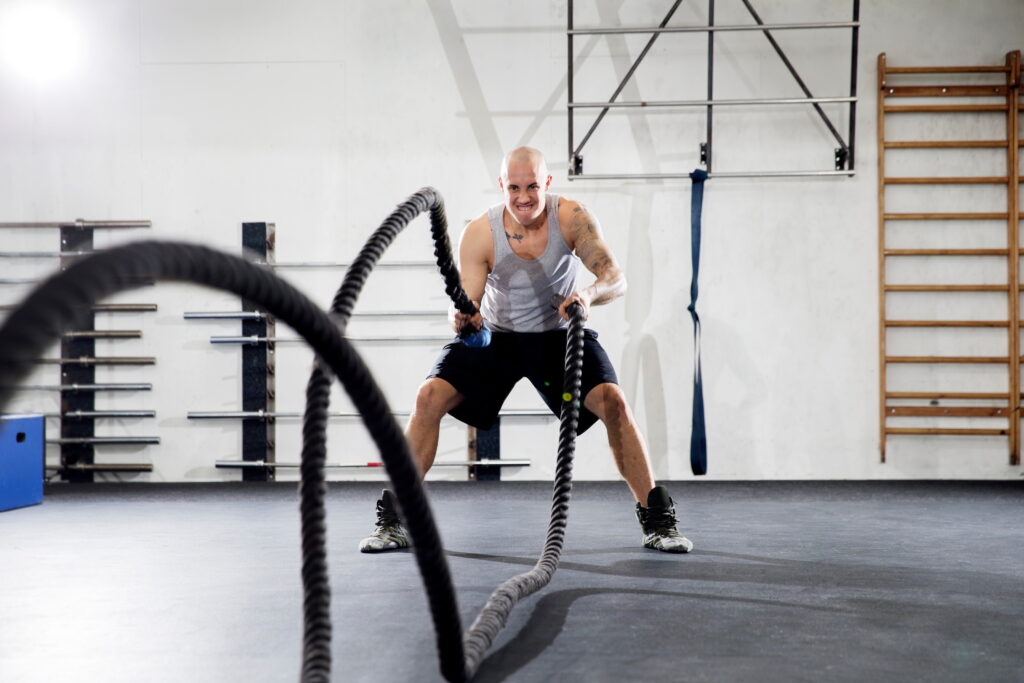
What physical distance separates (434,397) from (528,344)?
391 mm

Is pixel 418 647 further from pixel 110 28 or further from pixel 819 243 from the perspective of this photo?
pixel 110 28

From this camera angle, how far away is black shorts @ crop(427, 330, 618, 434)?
3092 millimetres

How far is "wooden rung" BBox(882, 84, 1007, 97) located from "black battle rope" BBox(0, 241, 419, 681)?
538 centimetres

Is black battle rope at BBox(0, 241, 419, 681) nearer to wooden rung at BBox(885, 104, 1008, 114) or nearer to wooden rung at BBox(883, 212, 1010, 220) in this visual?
wooden rung at BBox(883, 212, 1010, 220)

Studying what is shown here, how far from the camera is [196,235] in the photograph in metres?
5.83

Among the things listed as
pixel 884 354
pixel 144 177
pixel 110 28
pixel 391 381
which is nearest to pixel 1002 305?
pixel 884 354

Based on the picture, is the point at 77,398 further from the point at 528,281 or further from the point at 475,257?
the point at 528,281

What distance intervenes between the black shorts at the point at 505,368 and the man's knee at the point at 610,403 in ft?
0.21

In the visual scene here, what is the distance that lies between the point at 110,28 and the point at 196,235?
58.7 inches

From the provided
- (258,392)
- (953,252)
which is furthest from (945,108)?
(258,392)

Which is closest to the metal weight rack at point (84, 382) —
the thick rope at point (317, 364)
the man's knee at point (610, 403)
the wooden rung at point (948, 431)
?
the man's knee at point (610, 403)

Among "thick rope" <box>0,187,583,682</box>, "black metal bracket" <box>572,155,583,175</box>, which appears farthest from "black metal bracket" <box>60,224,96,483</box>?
"thick rope" <box>0,187,583,682</box>

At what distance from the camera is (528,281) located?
3.16m

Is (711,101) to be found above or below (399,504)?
above
